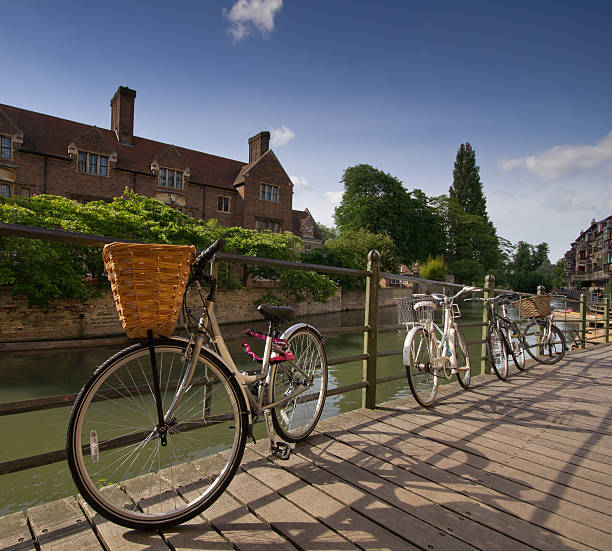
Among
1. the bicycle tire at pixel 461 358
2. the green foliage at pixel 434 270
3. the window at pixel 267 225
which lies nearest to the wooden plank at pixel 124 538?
the bicycle tire at pixel 461 358

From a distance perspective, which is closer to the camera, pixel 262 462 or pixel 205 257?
pixel 205 257

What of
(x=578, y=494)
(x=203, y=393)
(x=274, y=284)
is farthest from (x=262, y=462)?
(x=274, y=284)

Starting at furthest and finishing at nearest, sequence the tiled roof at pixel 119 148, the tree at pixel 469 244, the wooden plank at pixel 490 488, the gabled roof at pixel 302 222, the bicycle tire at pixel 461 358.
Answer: the tree at pixel 469 244 < the gabled roof at pixel 302 222 < the tiled roof at pixel 119 148 < the bicycle tire at pixel 461 358 < the wooden plank at pixel 490 488

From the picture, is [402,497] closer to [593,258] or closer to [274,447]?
[274,447]

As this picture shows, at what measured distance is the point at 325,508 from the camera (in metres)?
1.84

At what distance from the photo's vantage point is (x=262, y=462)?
231 cm

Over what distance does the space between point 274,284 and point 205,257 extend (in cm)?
2155

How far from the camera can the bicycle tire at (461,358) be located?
3.97 metres

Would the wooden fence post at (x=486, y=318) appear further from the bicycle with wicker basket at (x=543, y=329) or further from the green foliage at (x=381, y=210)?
the green foliage at (x=381, y=210)

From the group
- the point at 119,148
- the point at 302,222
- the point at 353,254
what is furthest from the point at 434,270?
the point at 119,148

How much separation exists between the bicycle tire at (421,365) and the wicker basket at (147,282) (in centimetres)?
223

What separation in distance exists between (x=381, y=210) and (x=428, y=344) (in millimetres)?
41167

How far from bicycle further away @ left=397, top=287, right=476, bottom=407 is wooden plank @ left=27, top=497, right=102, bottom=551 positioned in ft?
7.74

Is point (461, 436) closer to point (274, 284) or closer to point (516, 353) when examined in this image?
point (516, 353)
